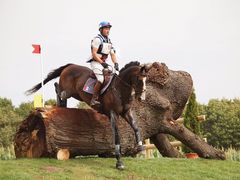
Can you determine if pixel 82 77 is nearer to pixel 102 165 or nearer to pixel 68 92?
pixel 68 92

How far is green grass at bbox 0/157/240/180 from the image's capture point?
31.1ft

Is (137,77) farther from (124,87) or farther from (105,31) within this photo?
(105,31)

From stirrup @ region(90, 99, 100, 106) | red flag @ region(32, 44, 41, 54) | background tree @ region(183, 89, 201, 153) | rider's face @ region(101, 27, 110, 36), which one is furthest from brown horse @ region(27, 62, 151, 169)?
background tree @ region(183, 89, 201, 153)

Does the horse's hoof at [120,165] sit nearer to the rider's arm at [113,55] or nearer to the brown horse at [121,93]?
the brown horse at [121,93]

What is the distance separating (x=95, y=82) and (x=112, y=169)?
7.11 ft

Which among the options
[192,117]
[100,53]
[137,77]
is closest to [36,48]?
[100,53]

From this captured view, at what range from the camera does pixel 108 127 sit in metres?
12.3

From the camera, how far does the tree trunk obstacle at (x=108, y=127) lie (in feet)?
37.1

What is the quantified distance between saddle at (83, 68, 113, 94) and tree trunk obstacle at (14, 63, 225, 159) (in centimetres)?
84

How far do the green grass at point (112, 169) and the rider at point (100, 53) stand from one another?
A: 1.56 metres

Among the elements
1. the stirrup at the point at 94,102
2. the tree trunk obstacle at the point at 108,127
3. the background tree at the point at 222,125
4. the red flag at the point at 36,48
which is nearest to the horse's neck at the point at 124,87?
the stirrup at the point at 94,102

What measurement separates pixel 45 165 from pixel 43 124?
5.08ft

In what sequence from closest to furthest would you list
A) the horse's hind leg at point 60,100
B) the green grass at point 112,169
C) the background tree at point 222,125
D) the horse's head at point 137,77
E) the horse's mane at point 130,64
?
the green grass at point 112,169 → the horse's head at point 137,77 → the horse's mane at point 130,64 → the horse's hind leg at point 60,100 → the background tree at point 222,125

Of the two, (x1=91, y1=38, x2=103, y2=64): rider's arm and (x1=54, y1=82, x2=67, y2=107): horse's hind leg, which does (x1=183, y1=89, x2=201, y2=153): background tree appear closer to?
(x1=54, y1=82, x2=67, y2=107): horse's hind leg
